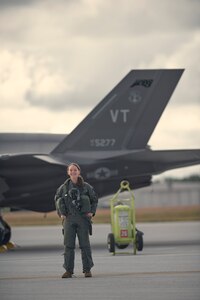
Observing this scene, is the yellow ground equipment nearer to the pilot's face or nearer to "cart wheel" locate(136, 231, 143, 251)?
"cart wheel" locate(136, 231, 143, 251)

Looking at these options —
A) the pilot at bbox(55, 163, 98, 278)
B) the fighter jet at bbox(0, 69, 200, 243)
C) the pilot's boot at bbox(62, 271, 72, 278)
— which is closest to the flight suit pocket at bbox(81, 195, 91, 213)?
the pilot at bbox(55, 163, 98, 278)

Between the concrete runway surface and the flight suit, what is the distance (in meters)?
0.37

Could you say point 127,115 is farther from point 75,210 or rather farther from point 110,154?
point 75,210

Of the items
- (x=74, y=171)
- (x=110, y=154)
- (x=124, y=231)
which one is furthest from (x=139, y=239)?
(x=74, y=171)

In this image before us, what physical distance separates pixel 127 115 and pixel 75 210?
1018 cm

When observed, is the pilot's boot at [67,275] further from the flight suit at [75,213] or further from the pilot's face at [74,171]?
the pilot's face at [74,171]

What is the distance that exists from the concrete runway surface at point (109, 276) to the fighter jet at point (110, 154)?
1827mm

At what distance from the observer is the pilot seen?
1500 cm

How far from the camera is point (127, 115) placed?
2506cm

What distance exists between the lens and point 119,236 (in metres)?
20.4

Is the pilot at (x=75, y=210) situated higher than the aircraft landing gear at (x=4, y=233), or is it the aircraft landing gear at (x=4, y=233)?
the aircraft landing gear at (x=4, y=233)

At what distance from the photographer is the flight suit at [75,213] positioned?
15.0m

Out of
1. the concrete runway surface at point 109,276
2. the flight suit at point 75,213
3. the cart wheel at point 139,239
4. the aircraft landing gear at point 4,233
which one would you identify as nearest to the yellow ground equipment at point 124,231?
the cart wheel at point 139,239

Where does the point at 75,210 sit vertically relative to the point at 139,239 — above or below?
below
